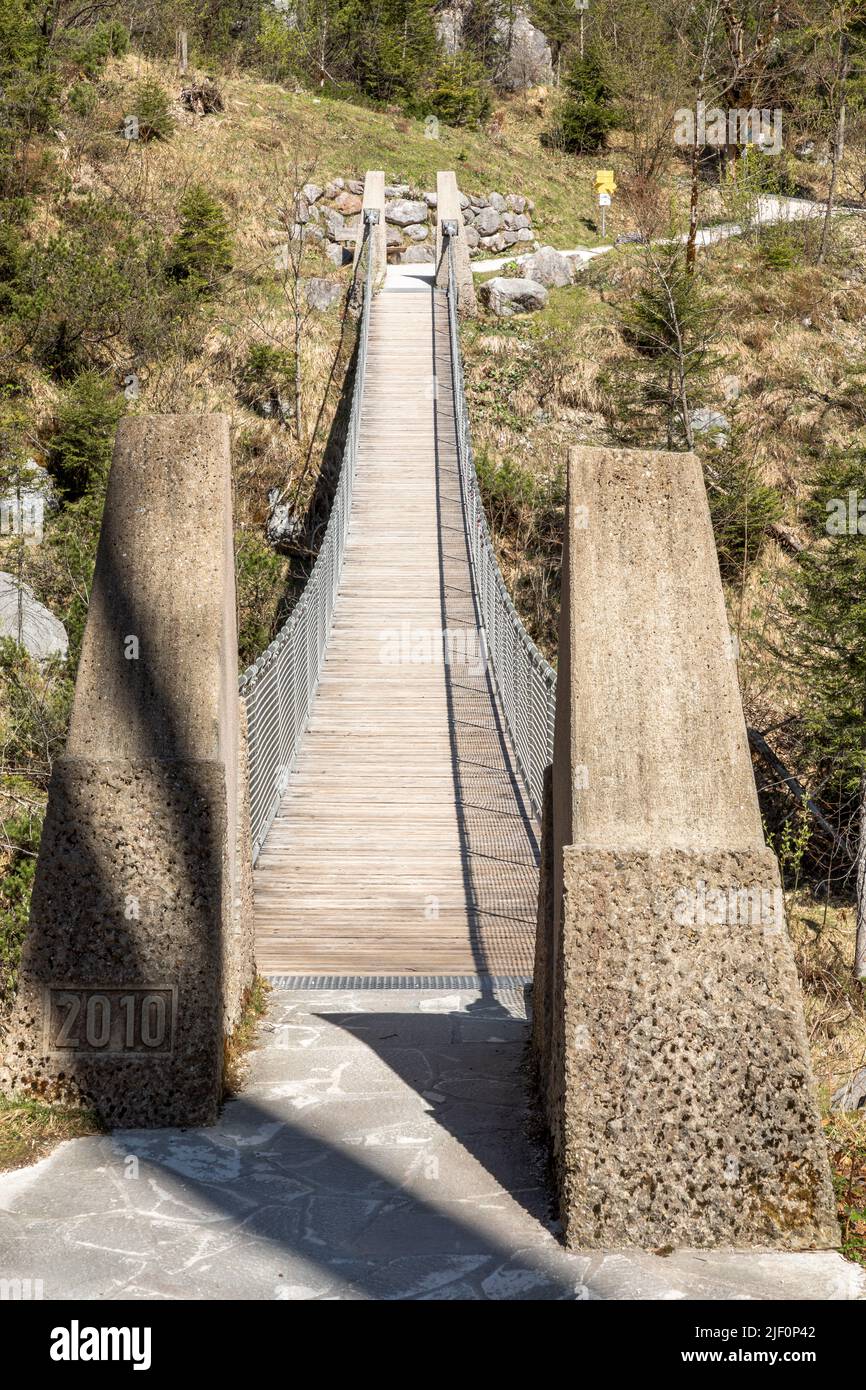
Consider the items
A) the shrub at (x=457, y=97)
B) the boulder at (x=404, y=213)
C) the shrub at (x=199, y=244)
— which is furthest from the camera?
the shrub at (x=457, y=97)

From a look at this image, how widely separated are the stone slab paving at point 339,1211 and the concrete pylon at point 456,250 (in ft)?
57.1

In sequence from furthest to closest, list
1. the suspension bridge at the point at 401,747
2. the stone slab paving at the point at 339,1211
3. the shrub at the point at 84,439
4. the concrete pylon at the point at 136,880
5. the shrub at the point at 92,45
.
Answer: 1. the shrub at the point at 92,45
2. the shrub at the point at 84,439
3. the suspension bridge at the point at 401,747
4. the concrete pylon at the point at 136,880
5. the stone slab paving at the point at 339,1211

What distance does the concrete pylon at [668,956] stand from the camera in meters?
2.31

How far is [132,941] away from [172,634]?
0.73 metres

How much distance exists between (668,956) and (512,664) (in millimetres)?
5909

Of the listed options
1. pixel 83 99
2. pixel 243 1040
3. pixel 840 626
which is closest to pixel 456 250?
pixel 83 99

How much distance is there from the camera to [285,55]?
95.2 ft

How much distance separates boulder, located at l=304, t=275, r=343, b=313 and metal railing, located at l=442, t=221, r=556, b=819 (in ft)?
25.8

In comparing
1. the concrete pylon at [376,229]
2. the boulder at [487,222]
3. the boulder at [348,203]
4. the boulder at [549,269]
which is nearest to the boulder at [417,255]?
the boulder at [348,203]

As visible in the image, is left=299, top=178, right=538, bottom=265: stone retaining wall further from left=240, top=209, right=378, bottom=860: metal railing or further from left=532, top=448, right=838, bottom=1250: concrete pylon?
left=532, top=448, right=838, bottom=1250: concrete pylon

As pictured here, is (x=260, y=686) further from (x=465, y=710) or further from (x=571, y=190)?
(x=571, y=190)

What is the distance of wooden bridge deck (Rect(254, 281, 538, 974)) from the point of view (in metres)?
5.20
